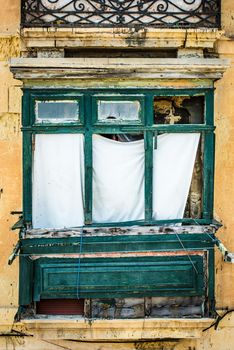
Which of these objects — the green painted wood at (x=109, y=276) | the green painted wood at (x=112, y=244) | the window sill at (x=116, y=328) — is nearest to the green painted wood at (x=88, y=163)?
the green painted wood at (x=112, y=244)

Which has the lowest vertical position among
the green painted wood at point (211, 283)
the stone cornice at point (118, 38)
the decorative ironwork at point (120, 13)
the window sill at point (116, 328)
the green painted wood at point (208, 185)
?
the window sill at point (116, 328)

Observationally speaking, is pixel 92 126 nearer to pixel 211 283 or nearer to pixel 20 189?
pixel 20 189

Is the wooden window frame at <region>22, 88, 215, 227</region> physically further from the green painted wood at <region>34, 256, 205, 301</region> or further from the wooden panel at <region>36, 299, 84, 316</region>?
the wooden panel at <region>36, 299, 84, 316</region>

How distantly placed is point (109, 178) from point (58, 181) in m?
0.64

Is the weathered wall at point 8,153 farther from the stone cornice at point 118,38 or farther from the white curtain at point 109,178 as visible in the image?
the white curtain at point 109,178

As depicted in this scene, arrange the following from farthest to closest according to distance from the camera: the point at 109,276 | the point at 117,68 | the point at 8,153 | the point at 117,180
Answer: the point at 8,153 → the point at 117,180 → the point at 109,276 → the point at 117,68

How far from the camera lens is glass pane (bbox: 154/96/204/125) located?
746cm

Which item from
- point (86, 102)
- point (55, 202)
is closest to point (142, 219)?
point (55, 202)

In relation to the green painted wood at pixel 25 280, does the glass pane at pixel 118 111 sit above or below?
above

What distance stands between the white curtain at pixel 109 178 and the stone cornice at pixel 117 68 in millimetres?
740

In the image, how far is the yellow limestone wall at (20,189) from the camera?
25.0ft

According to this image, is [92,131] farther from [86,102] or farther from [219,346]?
[219,346]

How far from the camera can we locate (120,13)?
23.9ft

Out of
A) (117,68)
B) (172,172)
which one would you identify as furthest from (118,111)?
(172,172)
